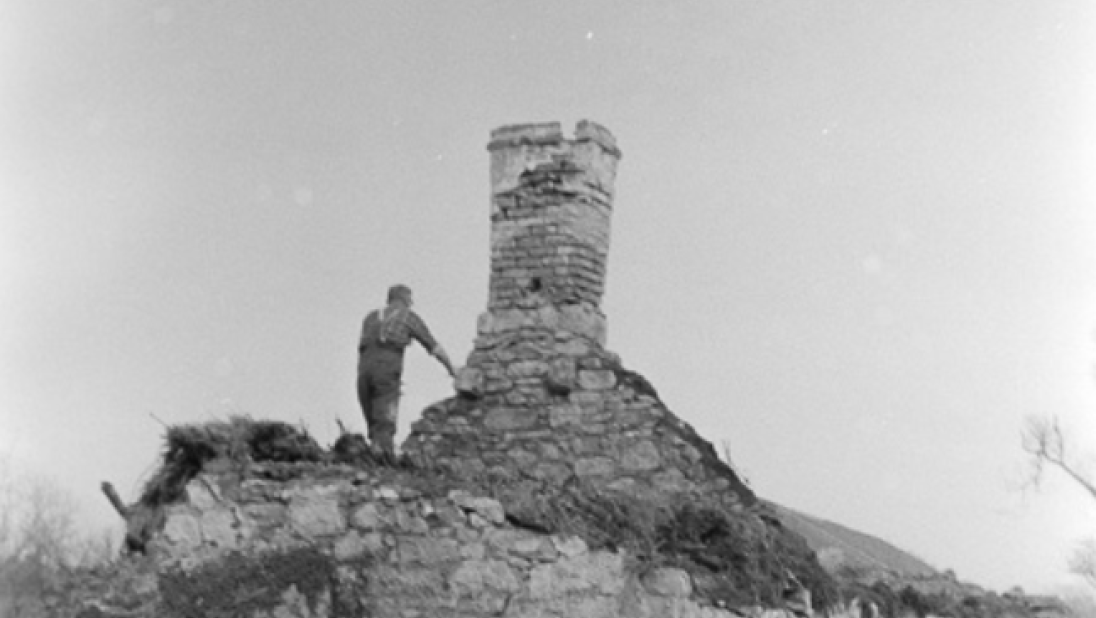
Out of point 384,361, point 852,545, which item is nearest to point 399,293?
point 384,361

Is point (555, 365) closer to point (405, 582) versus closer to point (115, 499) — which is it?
point (405, 582)

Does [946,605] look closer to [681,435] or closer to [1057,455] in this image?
[681,435]

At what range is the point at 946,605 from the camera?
1244cm

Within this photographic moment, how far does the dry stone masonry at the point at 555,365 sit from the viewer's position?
40.5 ft

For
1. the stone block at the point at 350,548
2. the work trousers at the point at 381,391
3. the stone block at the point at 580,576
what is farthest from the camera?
the work trousers at the point at 381,391

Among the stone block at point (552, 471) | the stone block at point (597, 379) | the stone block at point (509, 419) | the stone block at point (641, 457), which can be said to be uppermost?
the stone block at point (597, 379)

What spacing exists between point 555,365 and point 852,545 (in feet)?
21.1

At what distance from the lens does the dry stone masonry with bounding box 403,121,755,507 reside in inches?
486

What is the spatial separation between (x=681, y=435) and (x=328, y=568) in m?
4.06

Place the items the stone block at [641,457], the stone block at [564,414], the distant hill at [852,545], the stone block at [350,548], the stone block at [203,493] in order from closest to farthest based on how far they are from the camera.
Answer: the stone block at [350,548] → the stone block at [203,493] → the stone block at [641,457] → the stone block at [564,414] → the distant hill at [852,545]

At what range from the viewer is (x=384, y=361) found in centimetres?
1247

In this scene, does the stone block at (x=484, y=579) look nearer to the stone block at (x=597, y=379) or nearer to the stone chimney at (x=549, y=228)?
the stone block at (x=597, y=379)

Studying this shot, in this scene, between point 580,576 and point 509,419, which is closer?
point 580,576

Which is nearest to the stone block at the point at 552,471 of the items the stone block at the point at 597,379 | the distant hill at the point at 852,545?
the stone block at the point at 597,379
